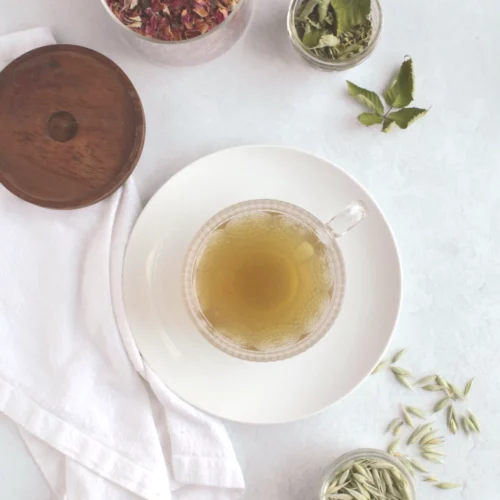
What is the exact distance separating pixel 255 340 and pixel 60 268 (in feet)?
1.10

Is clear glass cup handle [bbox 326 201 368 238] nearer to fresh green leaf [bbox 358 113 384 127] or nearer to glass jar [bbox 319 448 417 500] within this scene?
fresh green leaf [bbox 358 113 384 127]

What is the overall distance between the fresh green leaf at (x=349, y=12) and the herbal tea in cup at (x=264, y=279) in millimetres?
297

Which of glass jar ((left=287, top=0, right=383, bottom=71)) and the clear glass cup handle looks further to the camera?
glass jar ((left=287, top=0, right=383, bottom=71))

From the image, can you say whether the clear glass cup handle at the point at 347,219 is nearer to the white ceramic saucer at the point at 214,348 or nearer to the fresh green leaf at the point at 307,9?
the white ceramic saucer at the point at 214,348

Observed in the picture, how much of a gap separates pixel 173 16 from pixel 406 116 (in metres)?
0.40

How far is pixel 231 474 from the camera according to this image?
107cm

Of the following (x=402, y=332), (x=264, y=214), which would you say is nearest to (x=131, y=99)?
(x=264, y=214)

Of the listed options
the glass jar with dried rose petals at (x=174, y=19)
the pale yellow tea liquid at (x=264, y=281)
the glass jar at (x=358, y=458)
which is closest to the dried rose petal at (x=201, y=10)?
the glass jar with dried rose petals at (x=174, y=19)

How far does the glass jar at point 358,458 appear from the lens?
1.06m

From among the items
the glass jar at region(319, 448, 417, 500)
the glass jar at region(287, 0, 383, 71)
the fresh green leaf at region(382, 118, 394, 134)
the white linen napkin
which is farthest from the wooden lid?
the glass jar at region(319, 448, 417, 500)

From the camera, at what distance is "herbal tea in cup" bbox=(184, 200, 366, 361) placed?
3.18ft

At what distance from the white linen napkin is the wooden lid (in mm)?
33

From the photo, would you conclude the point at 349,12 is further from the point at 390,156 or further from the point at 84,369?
the point at 84,369

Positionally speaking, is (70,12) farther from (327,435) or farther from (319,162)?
→ (327,435)
